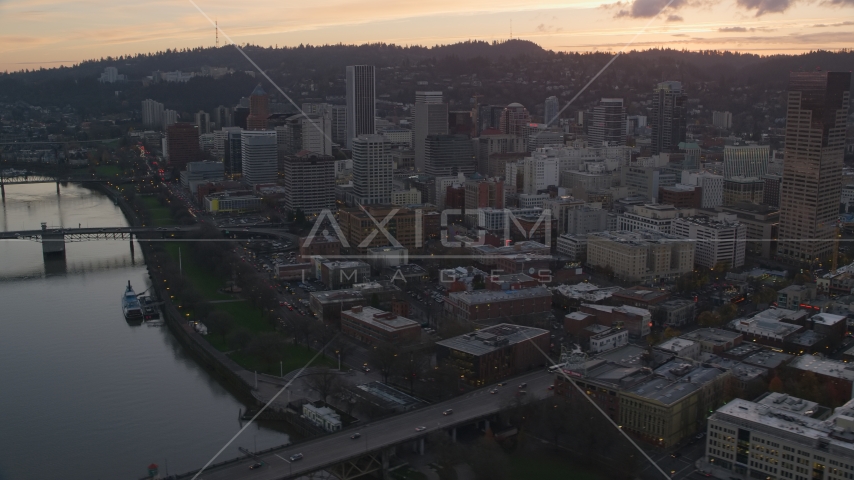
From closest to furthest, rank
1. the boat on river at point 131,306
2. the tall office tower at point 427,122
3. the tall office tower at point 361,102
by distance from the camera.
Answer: the boat on river at point 131,306, the tall office tower at point 427,122, the tall office tower at point 361,102

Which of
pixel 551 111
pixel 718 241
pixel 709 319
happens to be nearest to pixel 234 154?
pixel 551 111

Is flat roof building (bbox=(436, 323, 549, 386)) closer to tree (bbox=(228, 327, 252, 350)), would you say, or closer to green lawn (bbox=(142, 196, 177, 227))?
tree (bbox=(228, 327, 252, 350))

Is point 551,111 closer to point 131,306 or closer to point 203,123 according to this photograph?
point 203,123

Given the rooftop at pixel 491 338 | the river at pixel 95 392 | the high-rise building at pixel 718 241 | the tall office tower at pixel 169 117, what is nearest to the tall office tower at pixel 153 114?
the tall office tower at pixel 169 117

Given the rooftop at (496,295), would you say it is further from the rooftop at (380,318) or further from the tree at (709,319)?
the tree at (709,319)

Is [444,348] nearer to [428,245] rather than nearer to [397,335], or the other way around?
[397,335]

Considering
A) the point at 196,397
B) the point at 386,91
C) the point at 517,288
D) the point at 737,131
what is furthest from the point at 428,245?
the point at 386,91
